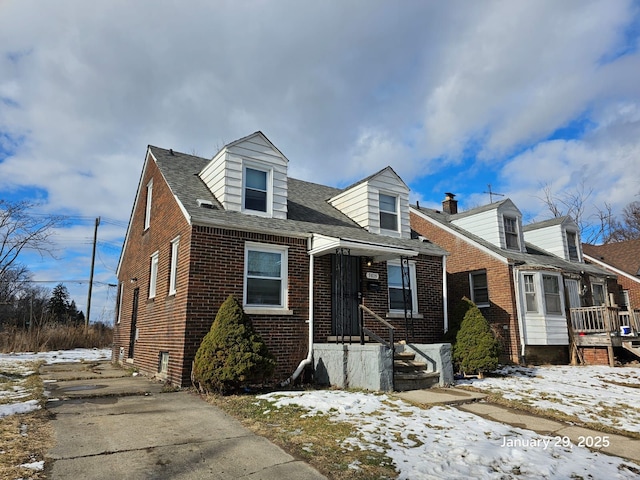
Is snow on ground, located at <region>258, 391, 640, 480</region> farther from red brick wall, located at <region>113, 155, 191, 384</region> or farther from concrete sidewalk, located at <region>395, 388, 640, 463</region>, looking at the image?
red brick wall, located at <region>113, 155, 191, 384</region>

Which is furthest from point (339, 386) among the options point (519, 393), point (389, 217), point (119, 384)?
point (389, 217)

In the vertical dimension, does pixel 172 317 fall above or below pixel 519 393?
above

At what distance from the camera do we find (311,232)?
10516 mm

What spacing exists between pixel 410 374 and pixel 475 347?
2.72 metres

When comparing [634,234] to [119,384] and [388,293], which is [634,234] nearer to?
[388,293]

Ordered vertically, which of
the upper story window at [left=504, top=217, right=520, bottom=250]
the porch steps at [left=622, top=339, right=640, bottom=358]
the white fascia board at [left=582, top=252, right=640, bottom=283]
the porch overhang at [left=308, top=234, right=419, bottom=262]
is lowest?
the porch steps at [left=622, top=339, right=640, bottom=358]

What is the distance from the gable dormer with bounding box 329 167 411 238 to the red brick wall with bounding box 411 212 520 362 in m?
2.31

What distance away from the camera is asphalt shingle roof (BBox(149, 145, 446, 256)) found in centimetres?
963

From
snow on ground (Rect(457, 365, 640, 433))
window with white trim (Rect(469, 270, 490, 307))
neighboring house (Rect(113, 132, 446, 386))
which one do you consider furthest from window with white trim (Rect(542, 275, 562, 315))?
neighboring house (Rect(113, 132, 446, 386))

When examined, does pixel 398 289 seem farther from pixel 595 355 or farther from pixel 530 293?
pixel 595 355

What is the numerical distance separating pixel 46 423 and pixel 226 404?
2.54 metres

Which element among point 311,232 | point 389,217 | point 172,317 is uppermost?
point 389,217

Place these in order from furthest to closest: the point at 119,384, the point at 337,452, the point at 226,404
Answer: the point at 119,384 < the point at 226,404 < the point at 337,452

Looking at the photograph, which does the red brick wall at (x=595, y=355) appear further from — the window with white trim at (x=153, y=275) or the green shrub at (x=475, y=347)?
the window with white trim at (x=153, y=275)
